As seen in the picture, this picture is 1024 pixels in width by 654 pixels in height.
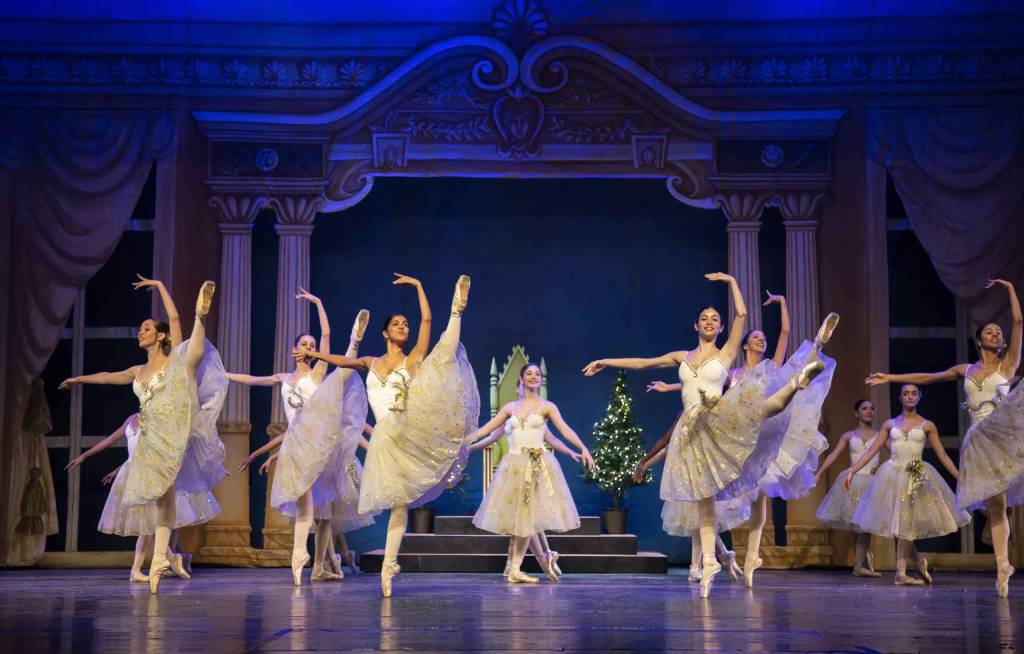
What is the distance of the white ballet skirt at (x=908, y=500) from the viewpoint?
747 centimetres

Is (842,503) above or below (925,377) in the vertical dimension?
below

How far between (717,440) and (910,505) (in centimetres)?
213

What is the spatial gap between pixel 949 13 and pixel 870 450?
381cm

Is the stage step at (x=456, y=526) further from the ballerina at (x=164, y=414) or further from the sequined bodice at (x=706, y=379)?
the sequined bodice at (x=706, y=379)

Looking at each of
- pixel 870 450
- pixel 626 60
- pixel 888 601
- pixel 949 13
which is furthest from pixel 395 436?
pixel 949 13

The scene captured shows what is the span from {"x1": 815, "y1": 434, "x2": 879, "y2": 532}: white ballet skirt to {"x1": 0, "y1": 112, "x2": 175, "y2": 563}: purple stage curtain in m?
5.86

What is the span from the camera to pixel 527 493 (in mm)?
7336

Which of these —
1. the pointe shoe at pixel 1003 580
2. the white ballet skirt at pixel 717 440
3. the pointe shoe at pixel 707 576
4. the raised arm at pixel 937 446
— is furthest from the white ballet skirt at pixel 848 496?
the pointe shoe at pixel 707 576

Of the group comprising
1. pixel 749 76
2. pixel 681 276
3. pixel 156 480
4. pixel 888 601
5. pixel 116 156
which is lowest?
pixel 888 601

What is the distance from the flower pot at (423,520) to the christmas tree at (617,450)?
1251 millimetres

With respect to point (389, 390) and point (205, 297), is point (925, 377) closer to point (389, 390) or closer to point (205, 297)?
point (389, 390)

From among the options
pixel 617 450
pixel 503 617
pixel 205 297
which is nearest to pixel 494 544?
pixel 617 450

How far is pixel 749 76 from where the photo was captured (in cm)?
952

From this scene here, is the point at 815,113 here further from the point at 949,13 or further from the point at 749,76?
the point at 949,13
